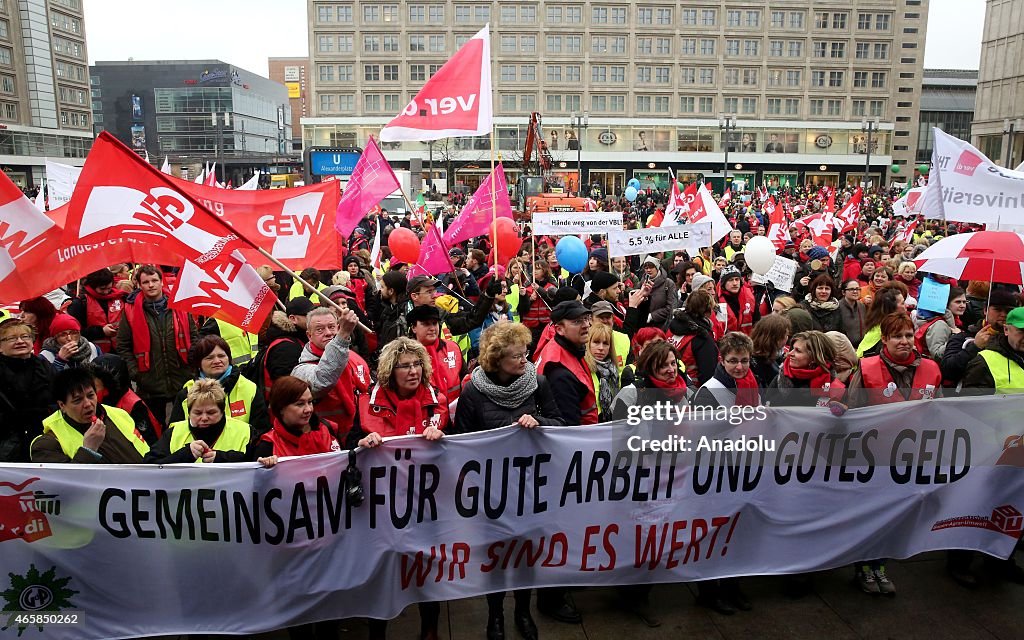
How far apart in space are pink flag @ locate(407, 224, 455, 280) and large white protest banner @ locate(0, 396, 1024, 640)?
4573mm

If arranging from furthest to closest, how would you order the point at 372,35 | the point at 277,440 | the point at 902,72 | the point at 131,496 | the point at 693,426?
the point at 902,72
the point at 372,35
the point at 693,426
the point at 277,440
the point at 131,496

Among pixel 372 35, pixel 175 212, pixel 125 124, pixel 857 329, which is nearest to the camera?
pixel 175 212

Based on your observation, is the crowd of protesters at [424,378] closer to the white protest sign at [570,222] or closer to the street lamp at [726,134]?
the white protest sign at [570,222]

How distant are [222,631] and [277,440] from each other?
1.01 metres

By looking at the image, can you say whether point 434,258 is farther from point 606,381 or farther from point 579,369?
point 579,369

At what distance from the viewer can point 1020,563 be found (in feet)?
16.3

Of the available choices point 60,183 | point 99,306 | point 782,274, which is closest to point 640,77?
point 60,183

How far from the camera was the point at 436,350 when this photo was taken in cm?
526

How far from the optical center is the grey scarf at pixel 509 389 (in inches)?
169

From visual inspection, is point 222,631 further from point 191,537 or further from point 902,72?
point 902,72

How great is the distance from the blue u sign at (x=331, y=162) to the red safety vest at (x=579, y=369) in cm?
1371

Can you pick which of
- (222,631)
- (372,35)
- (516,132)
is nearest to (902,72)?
(516,132)

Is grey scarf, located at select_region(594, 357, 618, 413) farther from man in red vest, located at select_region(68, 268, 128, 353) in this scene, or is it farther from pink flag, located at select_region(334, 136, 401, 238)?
pink flag, located at select_region(334, 136, 401, 238)

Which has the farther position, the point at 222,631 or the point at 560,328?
the point at 560,328
